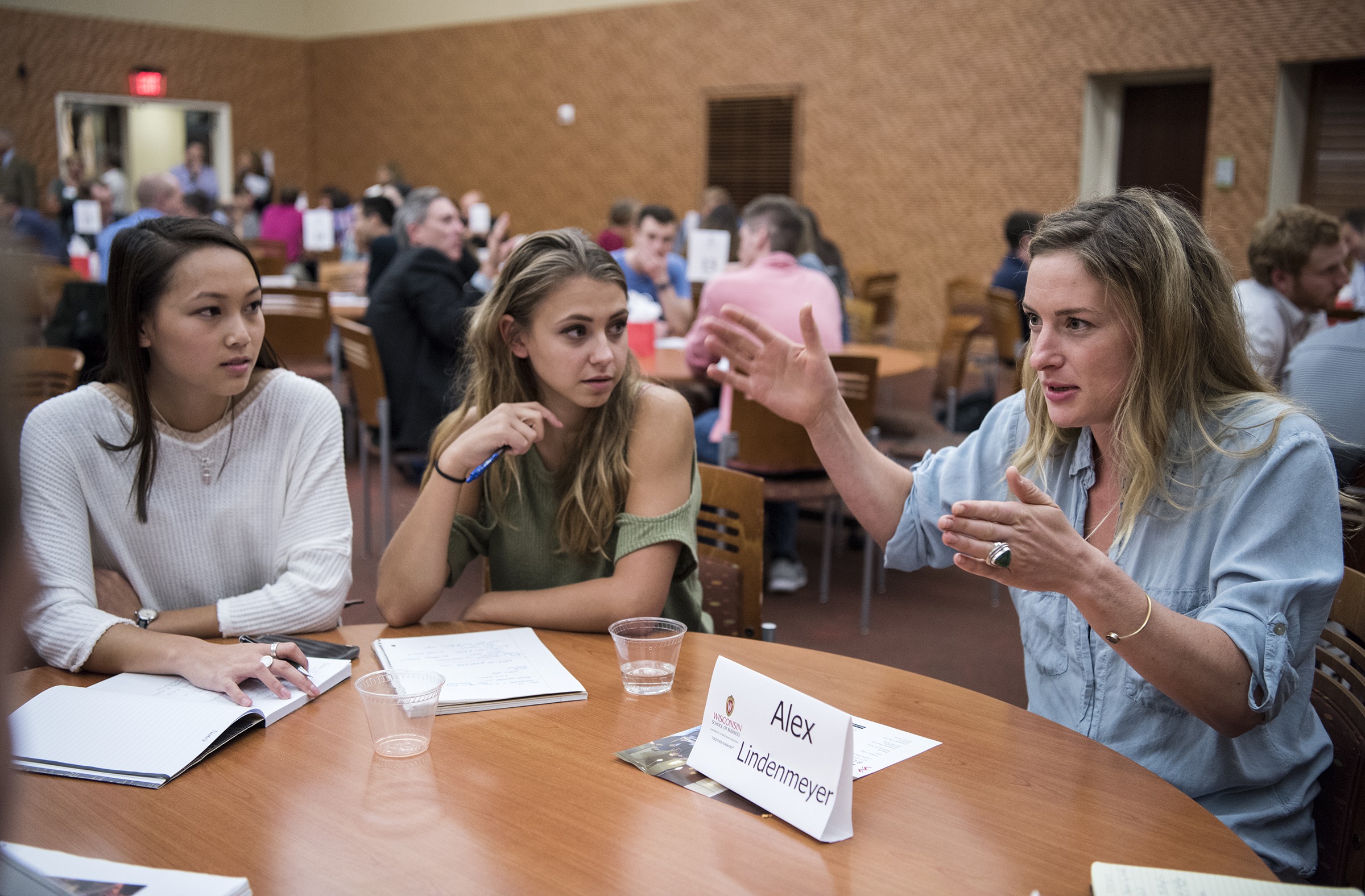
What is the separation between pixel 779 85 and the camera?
39.9 feet

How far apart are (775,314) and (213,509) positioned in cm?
255

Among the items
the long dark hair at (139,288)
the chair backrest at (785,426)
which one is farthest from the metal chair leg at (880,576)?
the long dark hair at (139,288)

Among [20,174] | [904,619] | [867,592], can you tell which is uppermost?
[20,174]

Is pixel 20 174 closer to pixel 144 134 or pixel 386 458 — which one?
pixel 386 458

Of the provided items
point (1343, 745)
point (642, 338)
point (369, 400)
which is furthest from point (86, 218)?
point (1343, 745)

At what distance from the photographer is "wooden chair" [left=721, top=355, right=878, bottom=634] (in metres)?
3.93

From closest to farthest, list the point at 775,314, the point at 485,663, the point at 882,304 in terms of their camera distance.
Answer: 1. the point at 485,663
2. the point at 775,314
3. the point at 882,304

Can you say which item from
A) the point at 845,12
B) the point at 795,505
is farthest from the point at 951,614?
the point at 845,12

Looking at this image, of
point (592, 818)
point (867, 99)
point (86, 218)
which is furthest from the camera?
point (867, 99)

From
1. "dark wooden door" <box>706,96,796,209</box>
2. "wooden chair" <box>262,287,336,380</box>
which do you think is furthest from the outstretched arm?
"dark wooden door" <box>706,96,796,209</box>

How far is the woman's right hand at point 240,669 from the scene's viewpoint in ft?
4.88

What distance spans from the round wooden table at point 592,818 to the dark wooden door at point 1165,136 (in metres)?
9.52

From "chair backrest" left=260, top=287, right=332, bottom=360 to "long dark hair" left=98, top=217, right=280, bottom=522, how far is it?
401cm

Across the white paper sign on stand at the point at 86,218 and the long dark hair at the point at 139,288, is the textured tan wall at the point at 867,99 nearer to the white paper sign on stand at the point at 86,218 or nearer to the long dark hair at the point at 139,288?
the long dark hair at the point at 139,288
